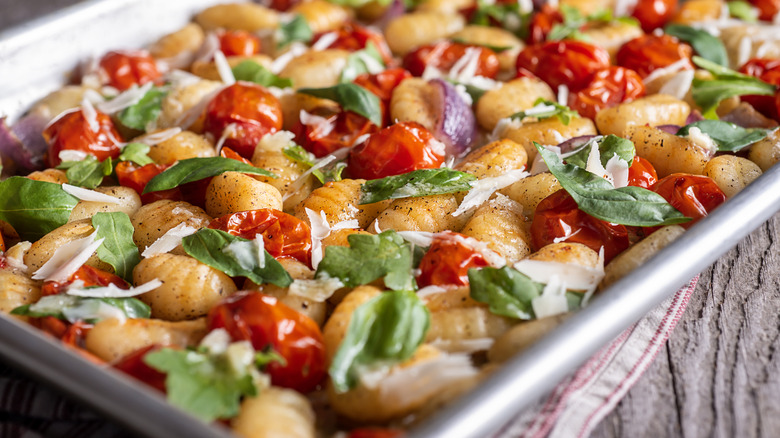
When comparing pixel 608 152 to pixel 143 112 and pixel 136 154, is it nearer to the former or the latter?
pixel 136 154

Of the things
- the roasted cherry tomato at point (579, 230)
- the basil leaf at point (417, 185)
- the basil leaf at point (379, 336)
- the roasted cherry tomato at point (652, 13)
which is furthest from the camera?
the roasted cherry tomato at point (652, 13)

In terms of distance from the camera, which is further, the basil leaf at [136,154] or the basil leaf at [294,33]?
the basil leaf at [294,33]

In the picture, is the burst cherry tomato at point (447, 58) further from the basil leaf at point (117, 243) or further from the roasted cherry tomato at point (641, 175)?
the basil leaf at point (117, 243)

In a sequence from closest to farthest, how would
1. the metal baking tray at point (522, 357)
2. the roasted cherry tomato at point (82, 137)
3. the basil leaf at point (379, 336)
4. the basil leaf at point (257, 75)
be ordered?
the metal baking tray at point (522, 357) → the basil leaf at point (379, 336) → the roasted cherry tomato at point (82, 137) → the basil leaf at point (257, 75)

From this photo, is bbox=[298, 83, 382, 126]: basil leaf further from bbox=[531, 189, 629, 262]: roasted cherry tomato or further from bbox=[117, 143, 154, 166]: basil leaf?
bbox=[531, 189, 629, 262]: roasted cherry tomato

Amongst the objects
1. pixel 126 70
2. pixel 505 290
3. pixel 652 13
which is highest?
pixel 126 70

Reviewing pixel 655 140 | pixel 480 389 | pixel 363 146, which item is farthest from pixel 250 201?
pixel 655 140

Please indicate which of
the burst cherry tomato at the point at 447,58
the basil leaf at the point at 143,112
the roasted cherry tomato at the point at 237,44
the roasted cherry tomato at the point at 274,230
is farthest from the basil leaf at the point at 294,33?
the roasted cherry tomato at the point at 274,230

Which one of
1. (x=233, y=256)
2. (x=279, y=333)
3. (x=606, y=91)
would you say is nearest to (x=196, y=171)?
(x=233, y=256)
